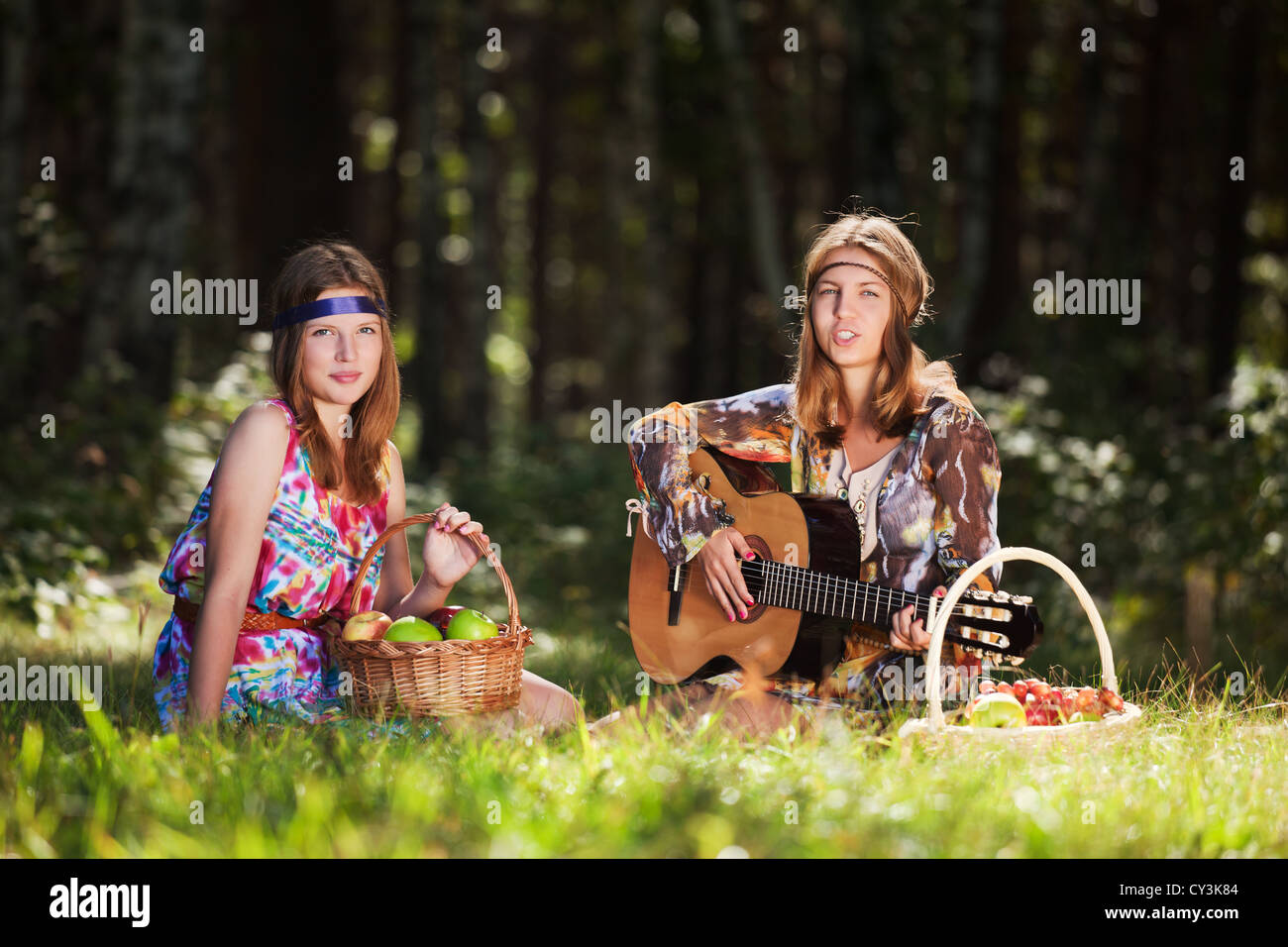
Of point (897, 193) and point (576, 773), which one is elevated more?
point (897, 193)

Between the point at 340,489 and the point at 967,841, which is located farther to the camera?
the point at 340,489

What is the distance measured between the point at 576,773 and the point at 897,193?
8.32 meters

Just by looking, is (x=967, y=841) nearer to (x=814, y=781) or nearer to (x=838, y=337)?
(x=814, y=781)

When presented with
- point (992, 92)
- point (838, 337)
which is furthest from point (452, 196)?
point (838, 337)

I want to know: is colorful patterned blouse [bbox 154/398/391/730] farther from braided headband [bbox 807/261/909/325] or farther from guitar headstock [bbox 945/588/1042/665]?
guitar headstock [bbox 945/588/1042/665]

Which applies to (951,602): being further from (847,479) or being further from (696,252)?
(696,252)

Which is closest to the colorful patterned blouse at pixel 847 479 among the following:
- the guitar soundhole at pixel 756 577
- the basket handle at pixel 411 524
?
the guitar soundhole at pixel 756 577

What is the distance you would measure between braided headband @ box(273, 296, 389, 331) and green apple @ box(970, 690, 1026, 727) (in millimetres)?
2381

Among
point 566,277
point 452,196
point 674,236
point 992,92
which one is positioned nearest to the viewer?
point 992,92

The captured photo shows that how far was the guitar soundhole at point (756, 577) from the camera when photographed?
4652 mm

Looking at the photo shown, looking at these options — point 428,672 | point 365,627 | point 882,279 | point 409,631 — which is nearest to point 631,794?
point 428,672

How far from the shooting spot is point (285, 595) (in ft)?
13.9
